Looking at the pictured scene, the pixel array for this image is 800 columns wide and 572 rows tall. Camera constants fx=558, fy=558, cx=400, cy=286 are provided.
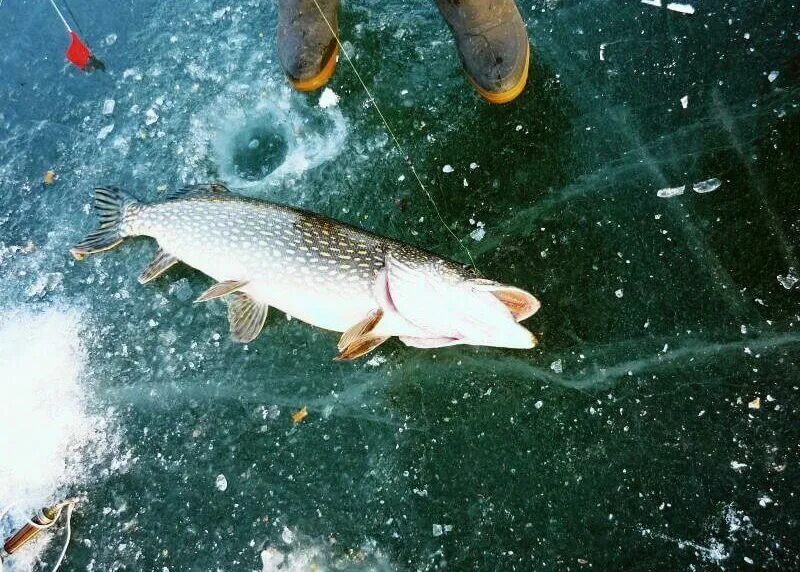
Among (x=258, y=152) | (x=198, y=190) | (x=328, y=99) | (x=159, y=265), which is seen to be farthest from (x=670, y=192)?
(x=159, y=265)

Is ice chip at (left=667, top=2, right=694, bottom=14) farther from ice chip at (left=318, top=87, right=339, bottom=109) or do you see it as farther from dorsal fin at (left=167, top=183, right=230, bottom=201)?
dorsal fin at (left=167, top=183, right=230, bottom=201)

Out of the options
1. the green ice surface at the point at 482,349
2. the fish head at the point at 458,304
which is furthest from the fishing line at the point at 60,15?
the fish head at the point at 458,304

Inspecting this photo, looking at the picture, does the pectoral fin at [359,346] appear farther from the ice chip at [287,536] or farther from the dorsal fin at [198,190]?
the dorsal fin at [198,190]

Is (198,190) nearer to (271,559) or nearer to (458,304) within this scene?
(458,304)

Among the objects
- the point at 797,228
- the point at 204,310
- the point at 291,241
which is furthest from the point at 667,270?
the point at 204,310

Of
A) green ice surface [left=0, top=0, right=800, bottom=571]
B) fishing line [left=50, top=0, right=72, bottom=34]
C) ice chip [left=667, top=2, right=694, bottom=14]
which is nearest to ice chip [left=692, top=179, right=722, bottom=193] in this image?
green ice surface [left=0, top=0, right=800, bottom=571]

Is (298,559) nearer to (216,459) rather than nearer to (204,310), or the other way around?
(216,459)
